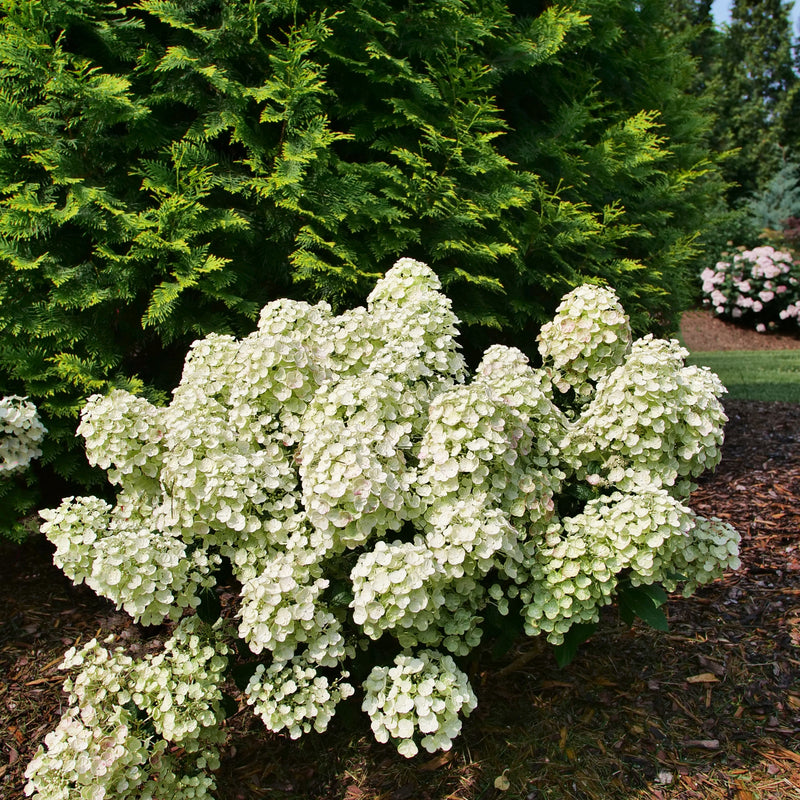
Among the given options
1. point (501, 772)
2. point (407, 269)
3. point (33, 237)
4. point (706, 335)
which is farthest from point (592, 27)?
point (706, 335)

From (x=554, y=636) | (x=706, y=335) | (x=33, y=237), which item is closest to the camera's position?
(x=554, y=636)

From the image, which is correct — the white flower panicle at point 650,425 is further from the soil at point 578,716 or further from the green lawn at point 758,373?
the green lawn at point 758,373

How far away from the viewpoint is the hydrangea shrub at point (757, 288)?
13992mm

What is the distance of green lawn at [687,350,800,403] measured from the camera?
22.9 feet

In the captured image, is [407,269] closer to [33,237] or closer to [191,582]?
[191,582]

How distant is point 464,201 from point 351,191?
0.57 metres

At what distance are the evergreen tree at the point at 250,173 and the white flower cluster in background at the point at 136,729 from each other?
1510 mm

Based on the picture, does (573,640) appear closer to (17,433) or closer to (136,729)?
(136,729)

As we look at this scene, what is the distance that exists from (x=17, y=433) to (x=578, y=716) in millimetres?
2481

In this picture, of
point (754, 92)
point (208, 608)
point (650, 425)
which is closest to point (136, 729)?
point (208, 608)

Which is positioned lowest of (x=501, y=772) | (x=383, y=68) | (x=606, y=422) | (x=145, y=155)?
(x=501, y=772)

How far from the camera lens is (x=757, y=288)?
47.2ft

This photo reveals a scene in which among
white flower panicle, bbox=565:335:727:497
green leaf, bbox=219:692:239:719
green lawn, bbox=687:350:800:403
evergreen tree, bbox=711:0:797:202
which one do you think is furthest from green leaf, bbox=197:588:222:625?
evergreen tree, bbox=711:0:797:202

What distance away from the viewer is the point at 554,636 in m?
2.21
